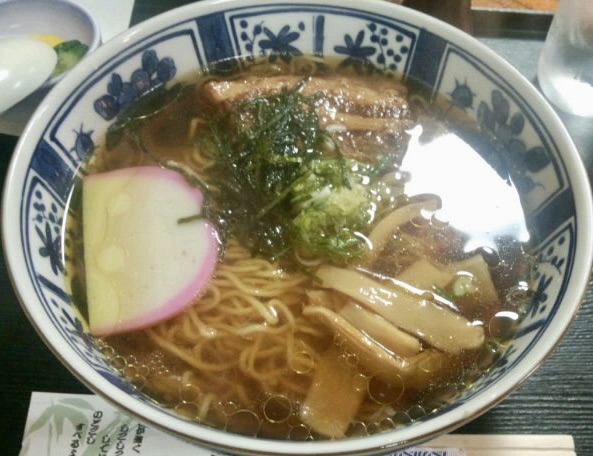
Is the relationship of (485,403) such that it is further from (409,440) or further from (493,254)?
(493,254)

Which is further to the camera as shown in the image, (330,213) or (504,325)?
(330,213)

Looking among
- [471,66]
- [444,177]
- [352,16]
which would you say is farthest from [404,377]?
[352,16]

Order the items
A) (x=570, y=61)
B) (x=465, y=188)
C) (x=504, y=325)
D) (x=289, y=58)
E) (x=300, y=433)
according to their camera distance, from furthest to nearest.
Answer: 1. (x=570, y=61)
2. (x=289, y=58)
3. (x=465, y=188)
4. (x=504, y=325)
5. (x=300, y=433)

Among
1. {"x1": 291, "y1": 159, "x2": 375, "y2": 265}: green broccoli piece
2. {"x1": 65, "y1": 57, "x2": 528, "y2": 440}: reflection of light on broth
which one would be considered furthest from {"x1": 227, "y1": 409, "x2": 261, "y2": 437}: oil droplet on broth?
{"x1": 291, "y1": 159, "x2": 375, "y2": 265}: green broccoli piece

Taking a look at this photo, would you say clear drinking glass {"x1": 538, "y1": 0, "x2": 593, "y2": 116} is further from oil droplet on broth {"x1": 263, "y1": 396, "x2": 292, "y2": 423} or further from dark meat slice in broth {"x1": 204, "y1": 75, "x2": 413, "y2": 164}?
oil droplet on broth {"x1": 263, "y1": 396, "x2": 292, "y2": 423}

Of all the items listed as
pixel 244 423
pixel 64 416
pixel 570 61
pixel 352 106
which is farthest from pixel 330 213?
pixel 570 61

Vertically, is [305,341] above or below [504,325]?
below

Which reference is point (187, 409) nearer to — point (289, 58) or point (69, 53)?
point (289, 58)
